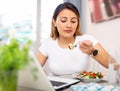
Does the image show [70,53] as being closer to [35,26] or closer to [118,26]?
[118,26]

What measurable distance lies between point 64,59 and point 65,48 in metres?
0.10

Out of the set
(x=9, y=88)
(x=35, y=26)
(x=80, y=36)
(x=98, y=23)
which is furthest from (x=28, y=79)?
(x=35, y=26)

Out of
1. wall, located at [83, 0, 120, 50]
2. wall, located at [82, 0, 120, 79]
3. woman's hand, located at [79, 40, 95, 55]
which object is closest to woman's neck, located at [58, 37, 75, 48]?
woman's hand, located at [79, 40, 95, 55]

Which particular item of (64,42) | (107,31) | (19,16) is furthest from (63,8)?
(19,16)

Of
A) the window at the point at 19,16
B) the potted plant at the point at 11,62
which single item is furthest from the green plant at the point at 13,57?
the window at the point at 19,16

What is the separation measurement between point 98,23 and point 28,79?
2.27m

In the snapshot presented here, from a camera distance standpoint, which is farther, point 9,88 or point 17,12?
point 17,12

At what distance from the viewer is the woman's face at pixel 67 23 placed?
186 centimetres

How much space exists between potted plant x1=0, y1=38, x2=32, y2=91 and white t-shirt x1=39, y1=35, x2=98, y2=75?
1239mm

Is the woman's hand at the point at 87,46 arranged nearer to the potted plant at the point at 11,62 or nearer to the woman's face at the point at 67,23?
the woman's face at the point at 67,23

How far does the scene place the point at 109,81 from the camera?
1.23 m

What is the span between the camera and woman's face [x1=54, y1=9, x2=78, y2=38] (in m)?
1.86

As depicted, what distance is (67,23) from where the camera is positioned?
→ 6.12 ft

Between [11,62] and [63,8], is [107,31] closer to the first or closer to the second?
[63,8]
